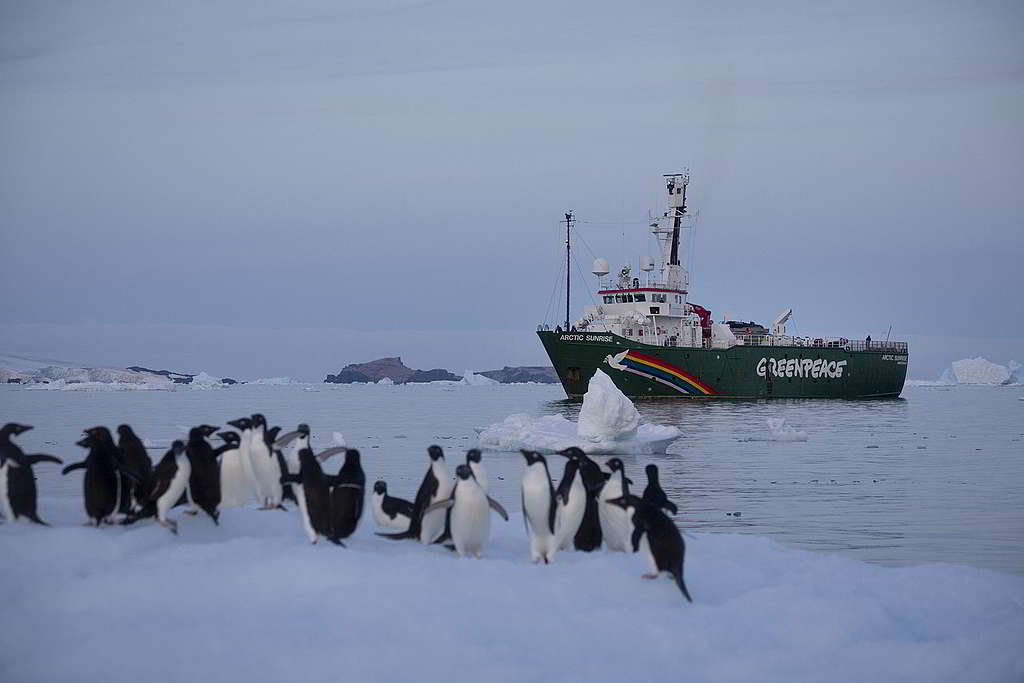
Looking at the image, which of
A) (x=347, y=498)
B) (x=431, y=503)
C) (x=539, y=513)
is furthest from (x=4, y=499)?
(x=539, y=513)

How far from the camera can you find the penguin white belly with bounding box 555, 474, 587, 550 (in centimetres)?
756

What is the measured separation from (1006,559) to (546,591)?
655cm

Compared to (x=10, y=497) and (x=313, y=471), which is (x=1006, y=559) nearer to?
(x=313, y=471)

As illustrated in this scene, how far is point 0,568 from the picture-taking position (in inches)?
251

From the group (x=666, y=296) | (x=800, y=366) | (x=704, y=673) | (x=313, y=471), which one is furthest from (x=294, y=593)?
(x=800, y=366)

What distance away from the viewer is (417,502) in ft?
25.5

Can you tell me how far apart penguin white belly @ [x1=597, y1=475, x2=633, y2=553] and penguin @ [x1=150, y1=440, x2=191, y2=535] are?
10.4 feet

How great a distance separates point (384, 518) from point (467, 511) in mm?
1844

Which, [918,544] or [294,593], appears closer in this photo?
[294,593]

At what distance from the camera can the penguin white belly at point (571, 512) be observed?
7559 mm

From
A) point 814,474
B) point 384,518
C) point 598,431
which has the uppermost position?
point 598,431

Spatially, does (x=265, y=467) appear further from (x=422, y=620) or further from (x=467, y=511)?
(x=422, y=620)

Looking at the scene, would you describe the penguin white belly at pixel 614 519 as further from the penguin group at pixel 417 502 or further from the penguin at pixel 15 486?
the penguin at pixel 15 486

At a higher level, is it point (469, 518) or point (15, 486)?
point (15, 486)
